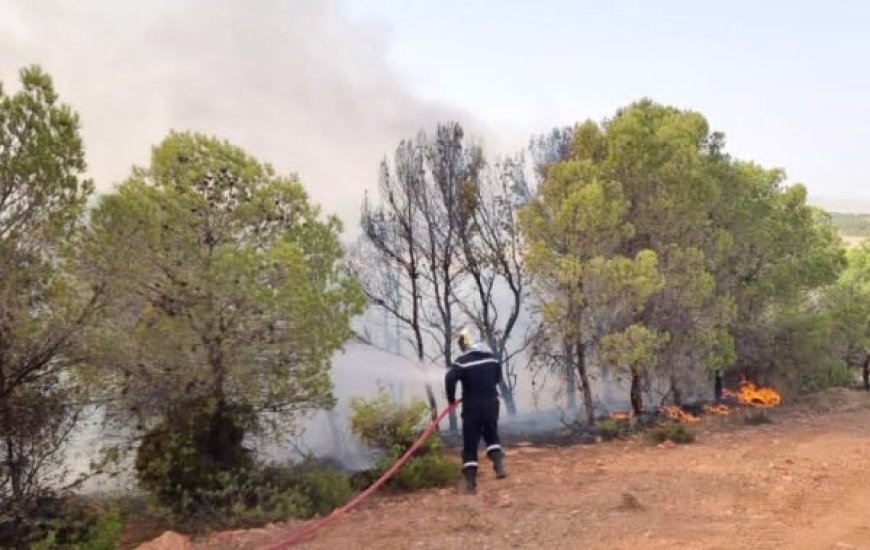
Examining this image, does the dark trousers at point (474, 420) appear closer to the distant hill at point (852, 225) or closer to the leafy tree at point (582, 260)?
the leafy tree at point (582, 260)

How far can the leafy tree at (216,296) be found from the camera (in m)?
8.35

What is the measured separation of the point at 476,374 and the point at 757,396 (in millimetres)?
14944

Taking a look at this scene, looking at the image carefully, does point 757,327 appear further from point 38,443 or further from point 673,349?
point 38,443

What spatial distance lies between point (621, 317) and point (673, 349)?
2.39 meters

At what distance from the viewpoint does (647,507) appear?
753 cm

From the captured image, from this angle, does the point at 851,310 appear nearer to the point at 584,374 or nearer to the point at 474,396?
the point at 584,374

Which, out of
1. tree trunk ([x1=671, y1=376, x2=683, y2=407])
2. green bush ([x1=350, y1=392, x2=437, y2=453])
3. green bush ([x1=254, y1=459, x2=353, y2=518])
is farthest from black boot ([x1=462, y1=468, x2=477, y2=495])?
tree trunk ([x1=671, y1=376, x2=683, y2=407])

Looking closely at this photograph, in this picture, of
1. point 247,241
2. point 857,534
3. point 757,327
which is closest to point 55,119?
point 247,241

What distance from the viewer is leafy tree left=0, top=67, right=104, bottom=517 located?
706 centimetres

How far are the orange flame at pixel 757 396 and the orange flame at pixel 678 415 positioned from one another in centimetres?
309

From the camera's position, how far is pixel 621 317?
16.4 m

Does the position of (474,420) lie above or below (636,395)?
below

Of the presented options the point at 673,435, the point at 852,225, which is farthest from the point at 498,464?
the point at 852,225

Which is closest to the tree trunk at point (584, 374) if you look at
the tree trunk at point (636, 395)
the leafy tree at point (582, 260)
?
the leafy tree at point (582, 260)
